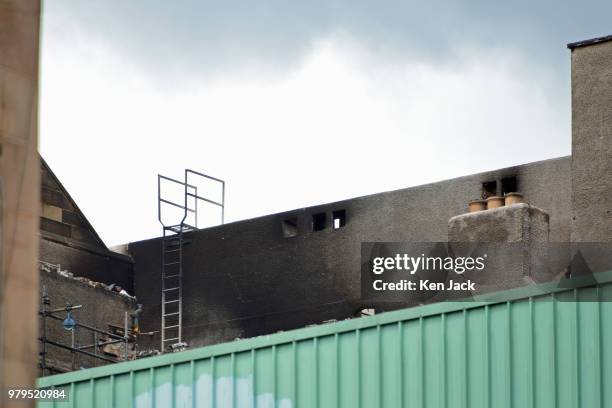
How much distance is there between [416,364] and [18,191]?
287 inches

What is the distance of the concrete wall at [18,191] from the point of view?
11.0 metres

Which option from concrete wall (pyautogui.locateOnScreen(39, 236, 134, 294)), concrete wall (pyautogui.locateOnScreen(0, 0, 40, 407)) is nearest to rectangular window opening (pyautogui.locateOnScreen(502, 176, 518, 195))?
concrete wall (pyautogui.locateOnScreen(39, 236, 134, 294))

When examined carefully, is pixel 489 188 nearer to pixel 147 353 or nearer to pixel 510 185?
pixel 510 185

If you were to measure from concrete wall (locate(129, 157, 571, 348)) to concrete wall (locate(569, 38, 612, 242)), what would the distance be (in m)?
4.45

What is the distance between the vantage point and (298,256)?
3397 centimetres

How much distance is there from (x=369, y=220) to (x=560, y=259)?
6.83m

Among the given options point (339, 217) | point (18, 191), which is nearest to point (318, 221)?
point (339, 217)

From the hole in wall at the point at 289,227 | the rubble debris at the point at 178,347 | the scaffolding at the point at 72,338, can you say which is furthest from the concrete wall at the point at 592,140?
the rubble debris at the point at 178,347

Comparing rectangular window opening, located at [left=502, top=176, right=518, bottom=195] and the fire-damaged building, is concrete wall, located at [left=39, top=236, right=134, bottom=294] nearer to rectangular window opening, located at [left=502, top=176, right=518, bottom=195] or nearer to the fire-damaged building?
the fire-damaged building

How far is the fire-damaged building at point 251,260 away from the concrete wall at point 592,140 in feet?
A: 6.49

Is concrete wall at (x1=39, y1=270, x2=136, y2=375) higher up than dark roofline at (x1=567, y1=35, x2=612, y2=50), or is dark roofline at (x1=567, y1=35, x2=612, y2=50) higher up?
dark roofline at (x1=567, y1=35, x2=612, y2=50)

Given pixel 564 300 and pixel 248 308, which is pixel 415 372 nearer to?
pixel 564 300

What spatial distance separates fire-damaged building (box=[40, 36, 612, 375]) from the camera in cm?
2992

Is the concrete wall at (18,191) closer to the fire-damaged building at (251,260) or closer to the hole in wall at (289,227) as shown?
the fire-damaged building at (251,260)
